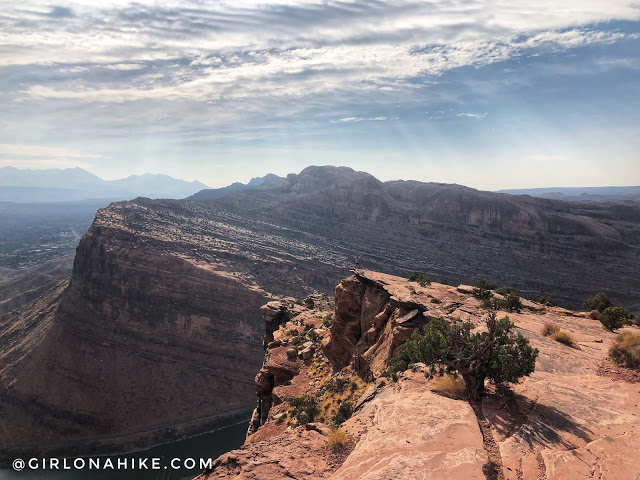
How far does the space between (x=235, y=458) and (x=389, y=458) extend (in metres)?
4.17

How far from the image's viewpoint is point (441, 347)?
13.6 metres

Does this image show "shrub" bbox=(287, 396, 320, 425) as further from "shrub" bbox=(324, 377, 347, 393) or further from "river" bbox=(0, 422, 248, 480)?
"river" bbox=(0, 422, 248, 480)

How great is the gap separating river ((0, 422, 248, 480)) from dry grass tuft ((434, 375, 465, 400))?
4362 centimetres

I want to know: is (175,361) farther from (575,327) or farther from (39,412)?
(575,327)

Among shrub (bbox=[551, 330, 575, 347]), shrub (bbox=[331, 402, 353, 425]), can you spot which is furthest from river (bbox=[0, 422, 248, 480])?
shrub (bbox=[551, 330, 575, 347])

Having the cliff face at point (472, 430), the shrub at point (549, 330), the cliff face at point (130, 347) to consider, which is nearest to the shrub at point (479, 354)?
the cliff face at point (472, 430)

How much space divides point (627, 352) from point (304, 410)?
14.9m

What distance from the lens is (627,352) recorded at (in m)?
14.9

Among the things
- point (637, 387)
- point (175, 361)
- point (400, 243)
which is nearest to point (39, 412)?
point (175, 361)

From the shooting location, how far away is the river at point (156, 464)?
4922cm

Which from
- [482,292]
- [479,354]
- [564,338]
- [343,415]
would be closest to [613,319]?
[564,338]

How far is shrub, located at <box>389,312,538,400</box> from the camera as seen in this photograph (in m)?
12.1

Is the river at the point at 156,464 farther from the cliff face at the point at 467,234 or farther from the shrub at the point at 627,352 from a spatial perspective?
the shrub at the point at 627,352

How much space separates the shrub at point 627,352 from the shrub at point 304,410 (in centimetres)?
1379
